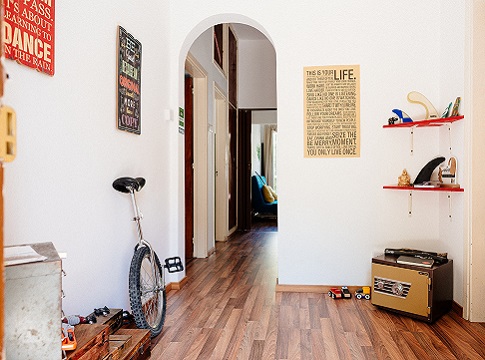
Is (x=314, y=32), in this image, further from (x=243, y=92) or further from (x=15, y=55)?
(x=243, y=92)

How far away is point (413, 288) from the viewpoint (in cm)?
287

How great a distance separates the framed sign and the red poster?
74 cm

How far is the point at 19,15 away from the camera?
1658 millimetres

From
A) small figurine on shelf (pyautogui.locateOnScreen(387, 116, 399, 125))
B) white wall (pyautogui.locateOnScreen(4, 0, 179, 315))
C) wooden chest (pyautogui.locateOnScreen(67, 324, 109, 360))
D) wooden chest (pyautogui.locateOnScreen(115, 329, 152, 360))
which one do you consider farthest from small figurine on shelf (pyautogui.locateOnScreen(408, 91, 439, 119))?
wooden chest (pyautogui.locateOnScreen(67, 324, 109, 360))

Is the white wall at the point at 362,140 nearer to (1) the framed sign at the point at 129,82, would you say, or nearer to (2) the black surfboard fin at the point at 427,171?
(2) the black surfboard fin at the point at 427,171

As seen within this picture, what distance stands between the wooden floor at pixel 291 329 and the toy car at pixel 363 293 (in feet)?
0.17

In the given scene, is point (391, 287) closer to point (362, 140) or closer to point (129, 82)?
point (362, 140)

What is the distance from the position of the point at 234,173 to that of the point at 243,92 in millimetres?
1421

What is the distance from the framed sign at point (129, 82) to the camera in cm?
263

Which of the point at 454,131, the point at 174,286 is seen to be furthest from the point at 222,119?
the point at 454,131

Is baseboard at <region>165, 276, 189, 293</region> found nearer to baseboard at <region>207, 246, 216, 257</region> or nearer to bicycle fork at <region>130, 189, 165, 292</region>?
bicycle fork at <region>130, 189, 165, 292</region>

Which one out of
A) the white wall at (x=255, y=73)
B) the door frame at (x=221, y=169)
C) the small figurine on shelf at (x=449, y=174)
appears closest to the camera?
the small figurine on shelf at (x=449, y=174)

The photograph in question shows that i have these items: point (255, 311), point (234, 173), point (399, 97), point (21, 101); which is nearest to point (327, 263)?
point (255, 311)

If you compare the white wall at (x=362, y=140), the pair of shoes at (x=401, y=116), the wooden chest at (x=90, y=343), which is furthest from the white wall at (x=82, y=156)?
the pair of shoes at (x=401, y=116)
